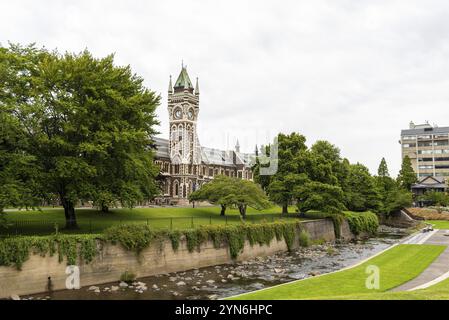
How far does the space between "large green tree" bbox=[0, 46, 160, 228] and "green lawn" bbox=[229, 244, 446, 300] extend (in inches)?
616

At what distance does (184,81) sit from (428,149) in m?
101

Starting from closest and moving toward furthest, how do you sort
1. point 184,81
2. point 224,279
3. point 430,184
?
point 224,279
point 184,81
point 430,184

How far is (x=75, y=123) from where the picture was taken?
102 ft

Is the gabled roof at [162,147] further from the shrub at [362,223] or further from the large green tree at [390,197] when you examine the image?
the large green tree at [390,197]

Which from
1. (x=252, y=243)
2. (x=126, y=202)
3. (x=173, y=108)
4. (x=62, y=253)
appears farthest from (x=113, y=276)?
(x=173, y=108)

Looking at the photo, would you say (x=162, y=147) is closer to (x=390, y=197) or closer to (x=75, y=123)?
(x=390, y=197)

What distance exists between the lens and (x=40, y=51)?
33562 millimetres

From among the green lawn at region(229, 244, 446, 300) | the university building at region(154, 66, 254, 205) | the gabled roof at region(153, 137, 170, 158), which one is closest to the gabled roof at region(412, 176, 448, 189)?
the university building at region(154, 66, 254, 205)

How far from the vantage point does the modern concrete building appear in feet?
472

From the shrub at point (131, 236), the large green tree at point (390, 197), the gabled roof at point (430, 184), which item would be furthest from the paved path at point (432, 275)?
the gabled roof at point (430, 184)

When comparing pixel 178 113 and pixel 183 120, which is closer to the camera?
pixel 183 120

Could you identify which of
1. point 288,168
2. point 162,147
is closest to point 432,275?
point 288,168

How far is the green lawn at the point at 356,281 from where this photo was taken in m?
21.3
